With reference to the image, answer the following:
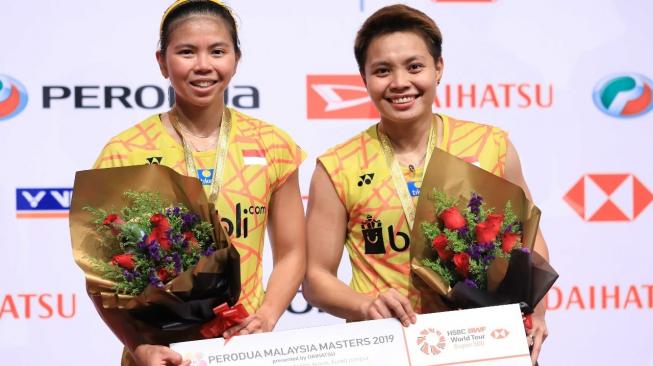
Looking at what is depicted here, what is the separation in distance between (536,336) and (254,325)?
0.77 m

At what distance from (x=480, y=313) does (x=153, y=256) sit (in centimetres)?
83

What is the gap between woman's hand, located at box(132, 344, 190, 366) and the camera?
2225 millimetres

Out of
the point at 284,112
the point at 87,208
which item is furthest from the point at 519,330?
the point at 284,112

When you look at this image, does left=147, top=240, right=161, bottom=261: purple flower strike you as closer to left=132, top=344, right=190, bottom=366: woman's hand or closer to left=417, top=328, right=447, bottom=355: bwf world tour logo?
left=132, top=344, right=190, bottom=366: woman's hand

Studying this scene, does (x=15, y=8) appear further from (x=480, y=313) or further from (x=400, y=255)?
(x=480, y=313)

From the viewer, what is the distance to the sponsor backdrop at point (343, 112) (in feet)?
13.1

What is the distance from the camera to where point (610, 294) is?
416 centimetres

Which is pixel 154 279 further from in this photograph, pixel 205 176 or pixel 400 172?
pixel 400 172

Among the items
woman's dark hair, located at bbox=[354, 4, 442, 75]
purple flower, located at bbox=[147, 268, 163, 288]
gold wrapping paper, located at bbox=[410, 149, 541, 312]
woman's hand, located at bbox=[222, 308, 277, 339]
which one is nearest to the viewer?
purple flower, located at bbox=[147, 268, 163, 288]

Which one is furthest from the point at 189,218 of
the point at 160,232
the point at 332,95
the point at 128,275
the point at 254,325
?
the point at 332,95

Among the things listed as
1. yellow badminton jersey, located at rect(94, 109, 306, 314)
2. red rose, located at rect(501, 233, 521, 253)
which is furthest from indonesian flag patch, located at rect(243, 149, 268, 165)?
red rose, located at rect(501, 233, 521, 253)

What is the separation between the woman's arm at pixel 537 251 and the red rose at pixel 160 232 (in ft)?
3.28

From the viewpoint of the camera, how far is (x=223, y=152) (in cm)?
266

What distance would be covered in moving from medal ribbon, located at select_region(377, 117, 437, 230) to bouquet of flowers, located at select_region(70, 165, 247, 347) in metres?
0.59
